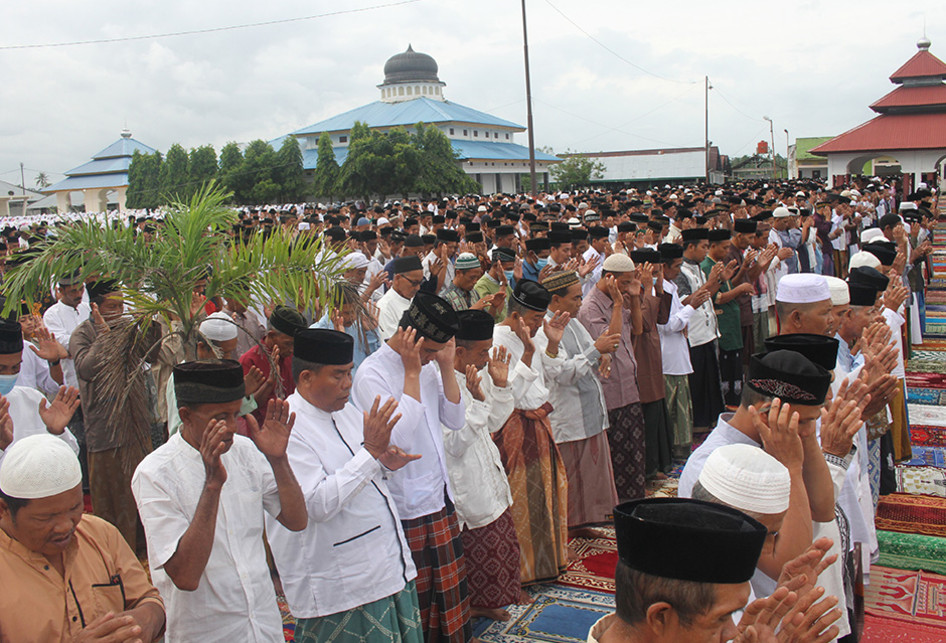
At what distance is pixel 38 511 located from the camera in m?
2.27

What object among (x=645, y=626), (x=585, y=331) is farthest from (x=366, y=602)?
(x=585, y=331)

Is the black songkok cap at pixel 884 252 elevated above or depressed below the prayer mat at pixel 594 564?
above

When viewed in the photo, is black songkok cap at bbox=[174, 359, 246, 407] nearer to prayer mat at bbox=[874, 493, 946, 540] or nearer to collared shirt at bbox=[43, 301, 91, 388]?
collared shirt at bbox=[43, 301, 91, 388]

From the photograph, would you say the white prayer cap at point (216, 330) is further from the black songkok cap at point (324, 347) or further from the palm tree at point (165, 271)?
the black songkok cap at point (324, 347)

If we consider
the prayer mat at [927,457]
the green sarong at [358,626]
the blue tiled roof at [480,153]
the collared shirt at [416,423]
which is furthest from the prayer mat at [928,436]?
the blue tiled roof at [480,153]

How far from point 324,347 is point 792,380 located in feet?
5.59

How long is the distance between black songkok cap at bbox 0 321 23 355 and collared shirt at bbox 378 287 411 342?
216cm

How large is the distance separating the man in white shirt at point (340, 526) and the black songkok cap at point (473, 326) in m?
0.94

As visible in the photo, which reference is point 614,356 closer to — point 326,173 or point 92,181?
point 326,173

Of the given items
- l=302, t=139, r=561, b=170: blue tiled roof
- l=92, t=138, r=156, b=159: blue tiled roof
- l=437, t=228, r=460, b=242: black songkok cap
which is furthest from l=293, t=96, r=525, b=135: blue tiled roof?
l=437, t=228, r=460, b=242: black songkok cap

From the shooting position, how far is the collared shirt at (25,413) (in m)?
3.89

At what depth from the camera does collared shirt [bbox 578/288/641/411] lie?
18.0 feet

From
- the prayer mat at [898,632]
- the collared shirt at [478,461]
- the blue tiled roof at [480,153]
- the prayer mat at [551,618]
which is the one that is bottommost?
the prayer mat at [898,632]

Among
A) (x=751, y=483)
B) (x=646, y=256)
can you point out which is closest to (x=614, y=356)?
(x=646, y=256)
